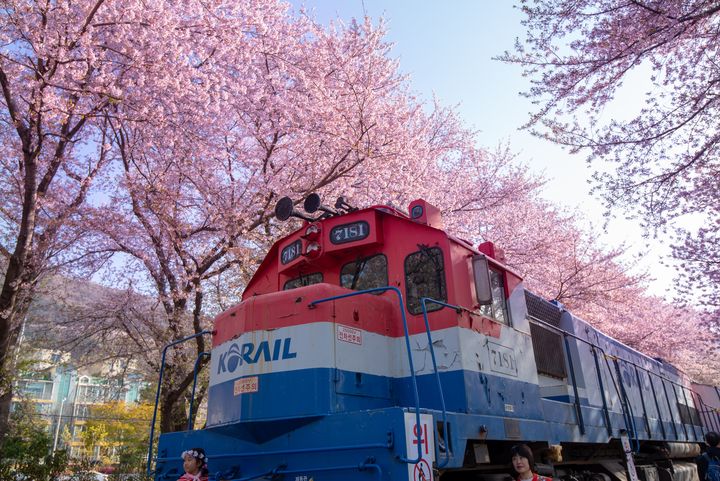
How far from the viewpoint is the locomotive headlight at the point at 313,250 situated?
220 inches

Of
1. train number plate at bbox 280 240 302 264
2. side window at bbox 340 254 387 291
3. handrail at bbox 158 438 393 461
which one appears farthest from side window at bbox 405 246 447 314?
handrail at bbox 158 438 393 461

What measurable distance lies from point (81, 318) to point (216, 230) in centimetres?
471

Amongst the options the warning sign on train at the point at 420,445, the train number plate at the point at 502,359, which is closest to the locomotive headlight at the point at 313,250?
the train number plate at the point at 502,359

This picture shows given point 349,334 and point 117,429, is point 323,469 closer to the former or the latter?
point 349,334

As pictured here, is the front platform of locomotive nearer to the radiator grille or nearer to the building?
the radiator grille

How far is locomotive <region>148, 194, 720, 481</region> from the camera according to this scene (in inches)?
154

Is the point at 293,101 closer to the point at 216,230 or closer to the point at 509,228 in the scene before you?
the point at 216,230

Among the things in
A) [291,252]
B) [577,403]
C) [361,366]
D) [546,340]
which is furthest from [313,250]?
[577,403]

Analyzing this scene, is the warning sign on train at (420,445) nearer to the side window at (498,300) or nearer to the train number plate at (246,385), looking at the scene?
the train number plate at (246,385)

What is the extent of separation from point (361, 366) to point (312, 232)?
1.70 m

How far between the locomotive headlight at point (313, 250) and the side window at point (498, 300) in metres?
1.93

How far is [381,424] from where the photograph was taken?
3676mm

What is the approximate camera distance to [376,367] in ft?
15.8

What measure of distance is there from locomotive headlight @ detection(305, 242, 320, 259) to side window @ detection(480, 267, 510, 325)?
76.0 inches
